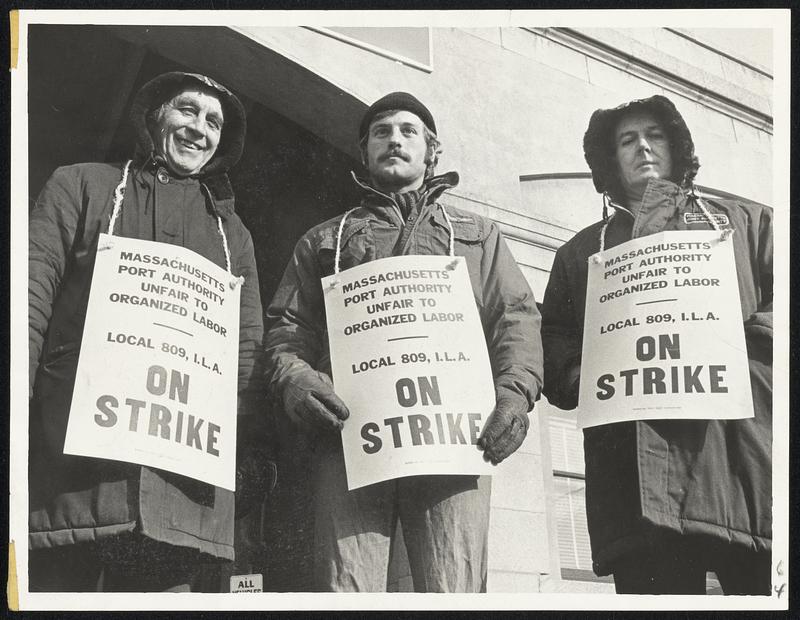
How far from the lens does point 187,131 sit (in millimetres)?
8414

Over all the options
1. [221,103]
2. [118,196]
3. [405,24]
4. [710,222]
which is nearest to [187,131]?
[221,103]

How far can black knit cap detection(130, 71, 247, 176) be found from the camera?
8414 mm

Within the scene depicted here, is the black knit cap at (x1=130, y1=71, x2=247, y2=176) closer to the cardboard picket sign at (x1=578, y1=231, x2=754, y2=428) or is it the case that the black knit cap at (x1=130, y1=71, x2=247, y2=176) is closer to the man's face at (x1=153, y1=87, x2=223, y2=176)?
the man's face at (x1=153, y1=87, x2=223, y2=176)

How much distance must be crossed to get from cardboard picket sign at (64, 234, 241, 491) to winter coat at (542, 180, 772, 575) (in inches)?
64.8

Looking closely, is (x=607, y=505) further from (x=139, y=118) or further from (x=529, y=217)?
(x=139, y=118)

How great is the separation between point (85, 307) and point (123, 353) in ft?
0.97

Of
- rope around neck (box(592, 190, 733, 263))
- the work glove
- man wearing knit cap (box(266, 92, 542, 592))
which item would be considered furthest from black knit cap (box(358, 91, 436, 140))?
the work glove

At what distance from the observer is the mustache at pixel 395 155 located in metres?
8.48

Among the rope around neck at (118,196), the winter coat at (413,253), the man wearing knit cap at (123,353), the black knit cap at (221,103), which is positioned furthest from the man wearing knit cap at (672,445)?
the rope around neck at (118,196)

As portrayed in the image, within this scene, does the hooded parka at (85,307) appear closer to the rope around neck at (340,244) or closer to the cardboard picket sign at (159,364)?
the cardboard picket sign at (159,364)

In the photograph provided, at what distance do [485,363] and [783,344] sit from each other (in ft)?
5.15

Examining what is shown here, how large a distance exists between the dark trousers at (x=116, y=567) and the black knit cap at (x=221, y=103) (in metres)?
1.95

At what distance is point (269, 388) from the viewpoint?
8055 millimetres

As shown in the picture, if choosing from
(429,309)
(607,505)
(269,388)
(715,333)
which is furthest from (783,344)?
(269,388)
